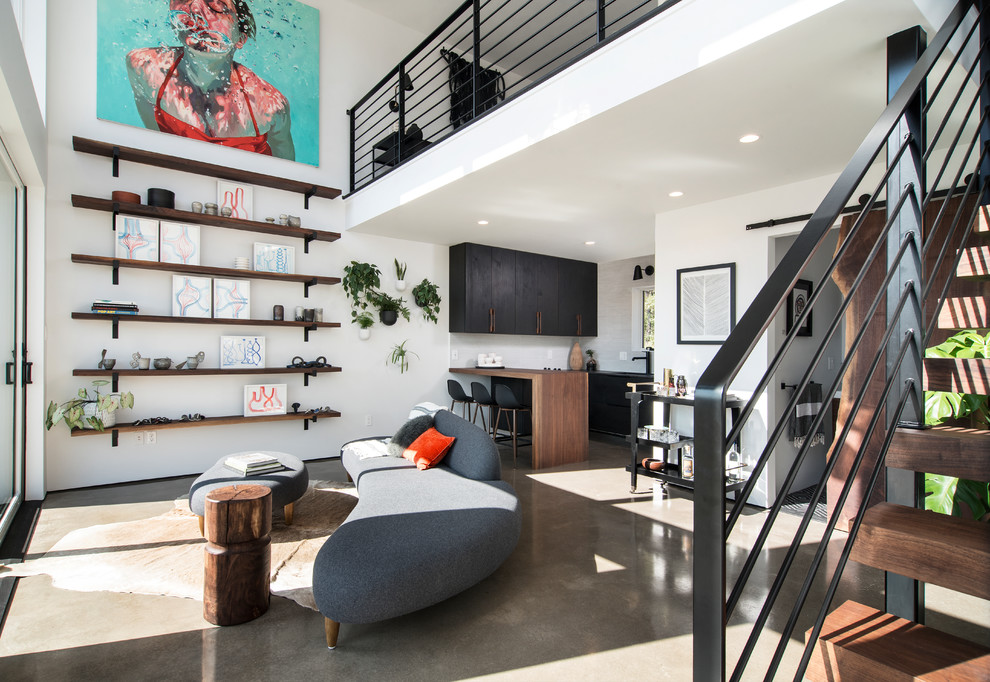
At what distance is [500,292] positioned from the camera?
21.2 ft

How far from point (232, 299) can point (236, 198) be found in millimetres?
947

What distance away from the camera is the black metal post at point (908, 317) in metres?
1.24

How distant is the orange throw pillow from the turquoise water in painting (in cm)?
326

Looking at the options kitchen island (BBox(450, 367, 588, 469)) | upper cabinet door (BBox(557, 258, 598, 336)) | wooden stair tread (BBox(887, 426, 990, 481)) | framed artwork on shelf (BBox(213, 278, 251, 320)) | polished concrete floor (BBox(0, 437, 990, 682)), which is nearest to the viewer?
wooden stair tread (BBox(887, 426, 990, 481))

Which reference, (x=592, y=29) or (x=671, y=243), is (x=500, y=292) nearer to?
(x=671, y=243)

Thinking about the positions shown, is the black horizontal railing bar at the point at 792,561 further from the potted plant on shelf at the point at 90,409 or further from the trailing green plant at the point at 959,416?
the potted plant on shelf at the point at 90,409

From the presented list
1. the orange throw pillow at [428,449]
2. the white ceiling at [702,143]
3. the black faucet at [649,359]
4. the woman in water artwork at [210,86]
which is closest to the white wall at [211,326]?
the woman in water artwork at [210,86]

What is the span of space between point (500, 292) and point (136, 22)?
14.0ft

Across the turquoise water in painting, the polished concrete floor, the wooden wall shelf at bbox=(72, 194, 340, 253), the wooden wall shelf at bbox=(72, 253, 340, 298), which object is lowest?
the polished concrete floor

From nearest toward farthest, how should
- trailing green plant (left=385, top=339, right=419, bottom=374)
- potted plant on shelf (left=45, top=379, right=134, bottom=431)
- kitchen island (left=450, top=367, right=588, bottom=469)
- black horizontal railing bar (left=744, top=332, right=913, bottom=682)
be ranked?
Result: 1. black horizontal railing bar (left=744, top=332, right=913, bottom=682)
2. potted plant on shelf (left=45, top=379, right=134, bottom=431)
3. kitchen island (left=450, top=367, right=588, bottom=469)
4. trailing green plant (left=385, top=339, right=419, bottom=374)

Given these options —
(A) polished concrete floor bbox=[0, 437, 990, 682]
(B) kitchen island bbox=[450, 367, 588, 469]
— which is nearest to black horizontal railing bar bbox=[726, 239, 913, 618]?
(A) polished concrete floor bbox=[0, 437, 990, 682]

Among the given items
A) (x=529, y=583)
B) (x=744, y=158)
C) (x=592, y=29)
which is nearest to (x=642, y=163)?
(x=744, y=158)

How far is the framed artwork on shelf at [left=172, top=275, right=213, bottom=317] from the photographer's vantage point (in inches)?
179

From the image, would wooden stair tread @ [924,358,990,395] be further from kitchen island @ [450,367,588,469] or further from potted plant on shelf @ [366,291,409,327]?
potted plant on shelf @ [366,291,409,327]
